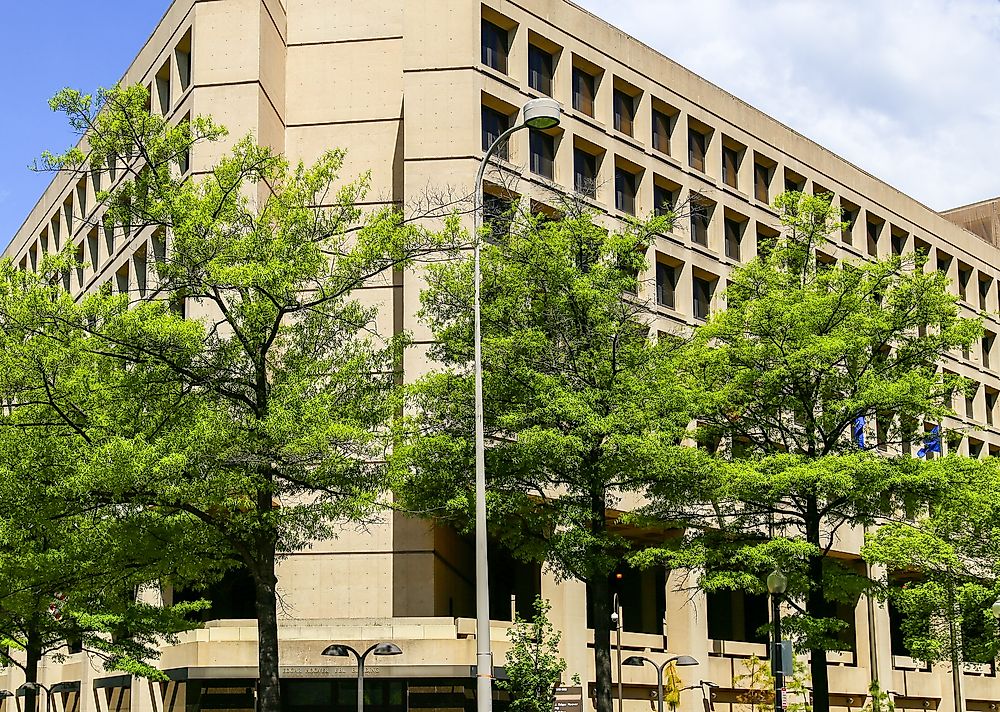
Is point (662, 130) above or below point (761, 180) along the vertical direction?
above

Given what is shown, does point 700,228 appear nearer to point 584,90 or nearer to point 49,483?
point 584,90

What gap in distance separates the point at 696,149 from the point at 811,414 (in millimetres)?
24593

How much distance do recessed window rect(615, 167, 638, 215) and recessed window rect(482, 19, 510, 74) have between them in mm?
6514

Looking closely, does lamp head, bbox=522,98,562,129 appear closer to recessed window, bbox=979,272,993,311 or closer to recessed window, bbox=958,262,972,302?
recessed window, bbox=958,262,972,302

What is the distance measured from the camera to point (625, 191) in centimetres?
5162

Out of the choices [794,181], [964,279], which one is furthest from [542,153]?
[964,279]

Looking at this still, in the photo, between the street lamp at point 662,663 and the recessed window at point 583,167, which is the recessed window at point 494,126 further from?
the street lamp at point 662,663

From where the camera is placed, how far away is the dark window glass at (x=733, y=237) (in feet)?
184

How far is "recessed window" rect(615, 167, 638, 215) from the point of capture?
51156 millimetres

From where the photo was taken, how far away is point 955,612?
38250 millimetres

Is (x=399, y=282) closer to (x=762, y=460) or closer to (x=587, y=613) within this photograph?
(x=587, y=613)

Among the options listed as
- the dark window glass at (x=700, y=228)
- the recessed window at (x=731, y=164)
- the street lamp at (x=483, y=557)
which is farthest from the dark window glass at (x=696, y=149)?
the street lamp at (x=483, y=557)

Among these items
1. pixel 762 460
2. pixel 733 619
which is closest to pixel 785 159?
pixel 733 619

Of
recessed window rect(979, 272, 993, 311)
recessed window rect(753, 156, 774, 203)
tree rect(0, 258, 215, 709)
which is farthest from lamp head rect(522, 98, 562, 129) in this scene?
recessed window rect(979, 272, 993, 311)
